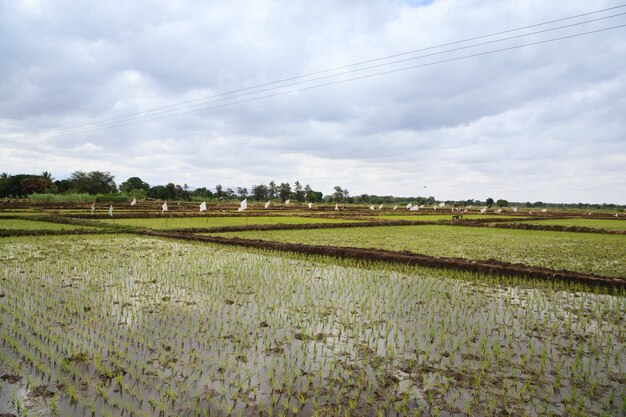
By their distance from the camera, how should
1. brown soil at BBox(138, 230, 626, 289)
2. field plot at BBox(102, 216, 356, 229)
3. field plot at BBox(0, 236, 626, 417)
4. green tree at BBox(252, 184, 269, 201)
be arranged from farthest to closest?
green tree at BBox(252, 184, 269, 201), field plot at BBox(102, 216, 356, 229), brown soil at BBox(138, 230, 626, 289), field plot at BBox(0, 236, 626, 417)

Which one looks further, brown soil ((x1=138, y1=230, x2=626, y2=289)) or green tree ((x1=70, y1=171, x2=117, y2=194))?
green tree ((x1=70, y1=171, x2=117, y2=194))

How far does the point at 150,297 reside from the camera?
6820mm

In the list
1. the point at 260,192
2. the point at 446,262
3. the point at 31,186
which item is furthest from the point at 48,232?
the point at 260,192

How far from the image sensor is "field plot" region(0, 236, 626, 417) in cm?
347

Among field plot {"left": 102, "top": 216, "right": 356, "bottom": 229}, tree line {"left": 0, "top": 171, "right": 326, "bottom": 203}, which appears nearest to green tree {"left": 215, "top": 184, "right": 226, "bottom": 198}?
tree line {"left": 0, "top": 171, "right": 326, "bottom": 203}

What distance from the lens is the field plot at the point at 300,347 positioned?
347 centimetres

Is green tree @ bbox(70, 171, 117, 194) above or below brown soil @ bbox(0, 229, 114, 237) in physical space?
above

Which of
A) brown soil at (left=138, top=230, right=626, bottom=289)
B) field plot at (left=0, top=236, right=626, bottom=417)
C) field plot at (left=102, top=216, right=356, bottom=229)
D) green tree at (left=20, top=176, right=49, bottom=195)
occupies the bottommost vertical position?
field plot at (left=0, top=236, right=626, bottom=417)

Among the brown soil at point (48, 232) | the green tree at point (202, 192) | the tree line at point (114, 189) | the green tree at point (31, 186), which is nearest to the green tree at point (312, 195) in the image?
the tree line at point (114, 189)

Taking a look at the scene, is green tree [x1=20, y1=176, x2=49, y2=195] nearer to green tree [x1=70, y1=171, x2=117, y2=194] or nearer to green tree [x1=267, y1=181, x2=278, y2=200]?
green tree [x1=70, y1=171, x2=117, y2=194]

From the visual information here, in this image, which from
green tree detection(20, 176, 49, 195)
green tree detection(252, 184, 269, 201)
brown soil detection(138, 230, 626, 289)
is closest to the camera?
brown soil detection(138, 230, 626, 289)

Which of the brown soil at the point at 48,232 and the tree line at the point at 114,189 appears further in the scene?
the tree line at the point at 114,189

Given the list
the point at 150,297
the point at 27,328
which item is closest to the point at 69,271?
the point at 150,297

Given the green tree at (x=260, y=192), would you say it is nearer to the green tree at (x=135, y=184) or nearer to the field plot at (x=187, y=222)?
the green tree at (x=135, y=184)
